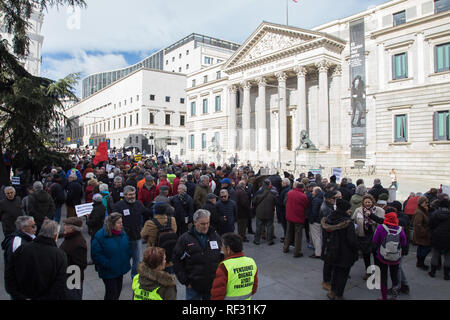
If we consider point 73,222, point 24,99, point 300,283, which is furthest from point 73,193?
point 300,283

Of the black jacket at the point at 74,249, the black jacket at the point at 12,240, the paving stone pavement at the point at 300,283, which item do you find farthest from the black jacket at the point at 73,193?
the black jacket at the point at 74,249

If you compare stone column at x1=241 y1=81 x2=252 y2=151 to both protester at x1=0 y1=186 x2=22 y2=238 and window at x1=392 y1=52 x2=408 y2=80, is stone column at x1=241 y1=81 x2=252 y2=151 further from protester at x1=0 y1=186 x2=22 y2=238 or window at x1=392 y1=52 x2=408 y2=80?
protester at x1=0 y1=186 x2=22 y2=238

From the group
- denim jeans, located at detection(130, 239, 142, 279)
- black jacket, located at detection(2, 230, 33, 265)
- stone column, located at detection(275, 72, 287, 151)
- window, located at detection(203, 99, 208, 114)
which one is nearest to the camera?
black jacket, located at detection(2, 230, 33, 265)

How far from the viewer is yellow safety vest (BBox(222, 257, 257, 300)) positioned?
2.97m

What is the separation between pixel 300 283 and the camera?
567 cm

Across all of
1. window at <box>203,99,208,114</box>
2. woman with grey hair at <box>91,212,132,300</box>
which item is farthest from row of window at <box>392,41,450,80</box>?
window at <box>203,99,208,114</box>

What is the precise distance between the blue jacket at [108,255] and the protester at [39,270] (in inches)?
27.5

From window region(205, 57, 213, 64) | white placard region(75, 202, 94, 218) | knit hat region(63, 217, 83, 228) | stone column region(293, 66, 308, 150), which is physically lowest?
white placard region(75, 202, 94, 218)

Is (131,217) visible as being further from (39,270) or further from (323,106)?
(323,106)

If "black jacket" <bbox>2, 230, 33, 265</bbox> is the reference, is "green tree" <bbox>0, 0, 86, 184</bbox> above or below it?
above

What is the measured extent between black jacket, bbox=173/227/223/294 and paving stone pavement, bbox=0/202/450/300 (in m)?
1.73

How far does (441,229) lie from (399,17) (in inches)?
1012
